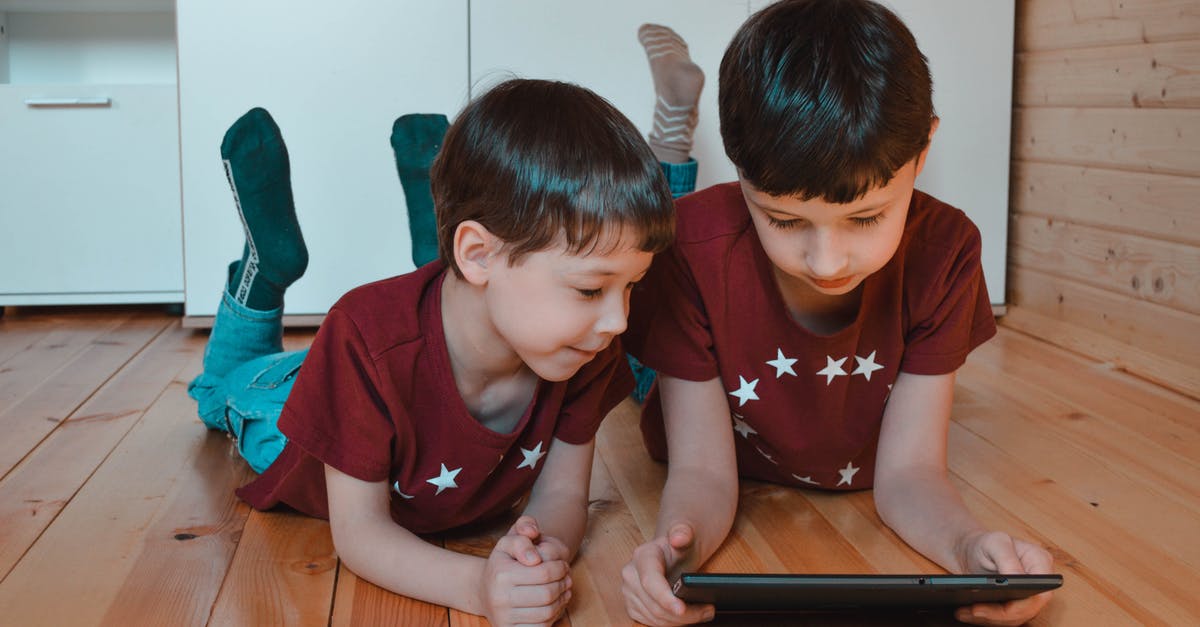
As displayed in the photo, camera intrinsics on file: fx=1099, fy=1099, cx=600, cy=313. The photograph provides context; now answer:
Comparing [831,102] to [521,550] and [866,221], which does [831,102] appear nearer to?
[866,221]

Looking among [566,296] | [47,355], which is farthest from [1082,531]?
[47,355]

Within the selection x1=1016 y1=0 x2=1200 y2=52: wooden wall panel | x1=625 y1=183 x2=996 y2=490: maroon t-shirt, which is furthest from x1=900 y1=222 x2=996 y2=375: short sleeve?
x1=1016 y1=0 x2=1200 y2=52: wooden wall panel

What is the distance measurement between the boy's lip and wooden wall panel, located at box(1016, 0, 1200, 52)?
1011mm

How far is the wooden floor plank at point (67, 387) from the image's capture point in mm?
1316

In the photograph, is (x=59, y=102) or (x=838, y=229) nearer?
(x=838, y=229)

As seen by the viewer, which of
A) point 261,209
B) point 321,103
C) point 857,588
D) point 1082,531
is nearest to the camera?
point 857,588

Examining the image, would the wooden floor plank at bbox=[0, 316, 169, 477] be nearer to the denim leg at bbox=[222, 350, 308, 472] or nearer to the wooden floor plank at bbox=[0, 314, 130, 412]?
the wooden floor plank at bbox=[0, 314, 130, 412]

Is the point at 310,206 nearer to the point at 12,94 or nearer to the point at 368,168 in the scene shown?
the point at 368,168

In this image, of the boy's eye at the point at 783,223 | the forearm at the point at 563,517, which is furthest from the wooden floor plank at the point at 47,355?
the boy's eye at the point at 783,223

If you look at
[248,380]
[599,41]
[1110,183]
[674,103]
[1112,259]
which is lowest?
[248,380]

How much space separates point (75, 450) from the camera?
128 cm

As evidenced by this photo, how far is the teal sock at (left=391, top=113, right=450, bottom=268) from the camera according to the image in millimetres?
1440

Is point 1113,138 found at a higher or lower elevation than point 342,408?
higher

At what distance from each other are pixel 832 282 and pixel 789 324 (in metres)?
0.14
